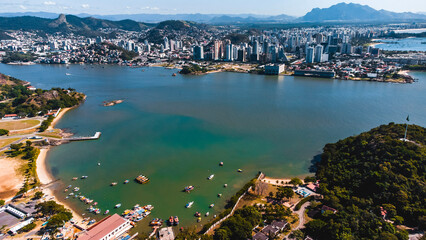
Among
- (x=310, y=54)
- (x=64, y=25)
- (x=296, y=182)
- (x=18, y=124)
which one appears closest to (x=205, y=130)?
(x=296, y=182)

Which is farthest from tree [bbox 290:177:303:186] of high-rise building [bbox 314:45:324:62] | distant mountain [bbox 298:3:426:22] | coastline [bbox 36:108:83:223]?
A: distant mountain [bbox 298:3:426:22]

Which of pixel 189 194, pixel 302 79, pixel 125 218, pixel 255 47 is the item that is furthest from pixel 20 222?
pixel 255 47

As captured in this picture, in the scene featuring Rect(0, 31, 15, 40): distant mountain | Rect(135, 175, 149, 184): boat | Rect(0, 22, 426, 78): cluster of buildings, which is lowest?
Rect(135, 175, 149, 184): boat

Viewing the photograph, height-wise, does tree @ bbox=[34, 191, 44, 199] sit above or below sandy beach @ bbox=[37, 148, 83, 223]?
above

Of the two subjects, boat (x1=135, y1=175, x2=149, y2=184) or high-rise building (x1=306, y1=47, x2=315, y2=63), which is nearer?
boat (x1=135, y1=175, x2=149, y2=184)

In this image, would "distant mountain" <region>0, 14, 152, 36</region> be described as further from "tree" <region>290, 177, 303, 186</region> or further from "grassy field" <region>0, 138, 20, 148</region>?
"tree" <region>290, 177, 303, 186</region>

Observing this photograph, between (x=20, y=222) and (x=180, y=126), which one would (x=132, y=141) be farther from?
(x=20, y=222)
